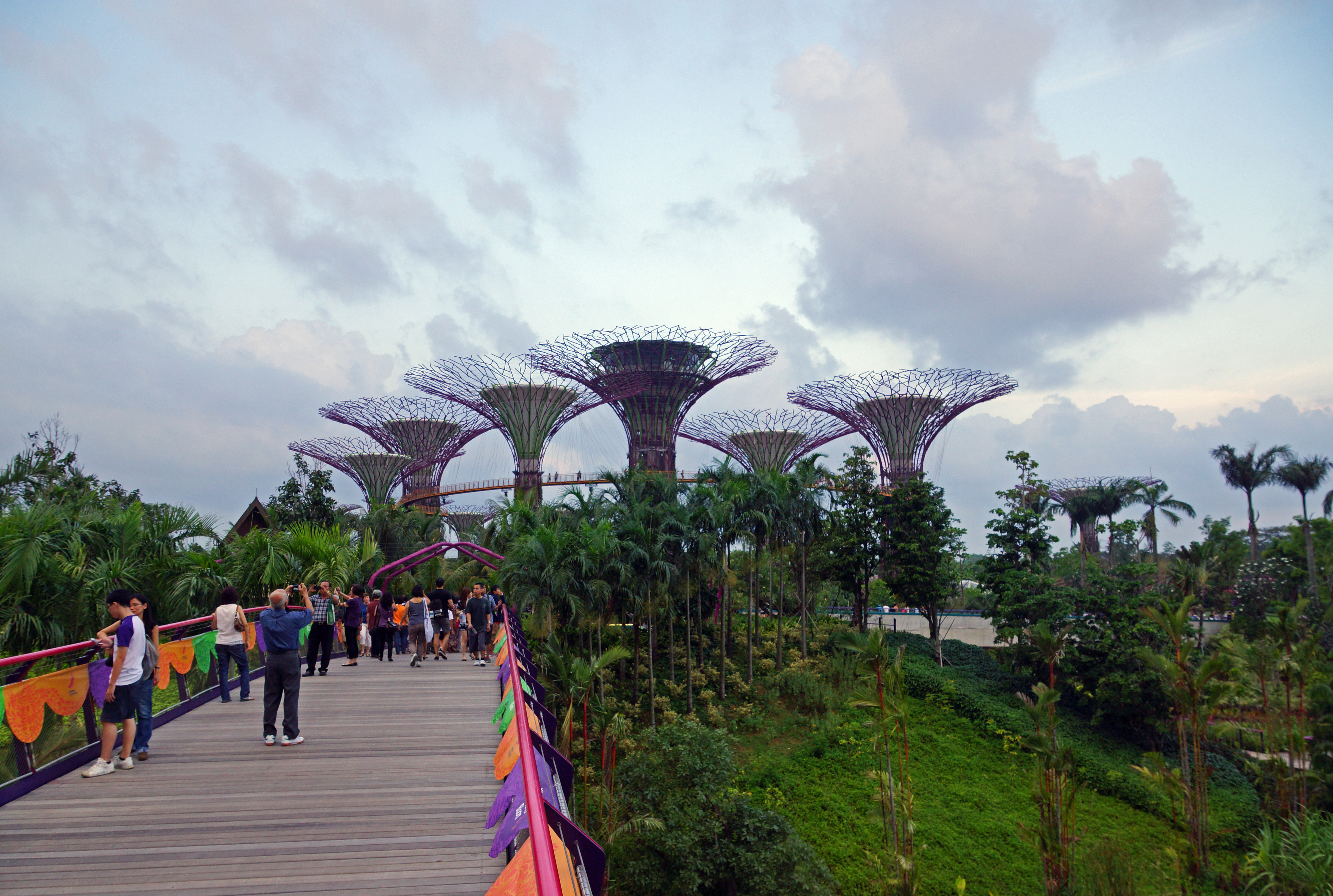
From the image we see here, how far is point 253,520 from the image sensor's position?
3100 centimetres

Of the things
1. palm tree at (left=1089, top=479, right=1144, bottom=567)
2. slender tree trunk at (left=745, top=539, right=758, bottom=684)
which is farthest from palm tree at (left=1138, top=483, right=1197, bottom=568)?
slender tree trunk at (left=745, top=539, right=758, bottom=684)

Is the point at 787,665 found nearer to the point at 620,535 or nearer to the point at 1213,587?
the point at 620,535

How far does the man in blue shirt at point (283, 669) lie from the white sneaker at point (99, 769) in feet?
3.87

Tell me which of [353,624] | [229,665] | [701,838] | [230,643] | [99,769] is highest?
[230,643]

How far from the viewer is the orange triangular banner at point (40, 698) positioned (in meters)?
5.68

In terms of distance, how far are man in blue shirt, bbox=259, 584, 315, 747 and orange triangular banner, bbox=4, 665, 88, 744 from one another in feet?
4.48

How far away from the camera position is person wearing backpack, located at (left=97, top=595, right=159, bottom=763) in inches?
246

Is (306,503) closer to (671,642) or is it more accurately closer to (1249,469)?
(671,642)

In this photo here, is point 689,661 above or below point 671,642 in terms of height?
below

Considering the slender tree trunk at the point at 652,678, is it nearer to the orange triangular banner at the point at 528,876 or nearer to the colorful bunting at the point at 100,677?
the colorful bunting at the point at 100,677

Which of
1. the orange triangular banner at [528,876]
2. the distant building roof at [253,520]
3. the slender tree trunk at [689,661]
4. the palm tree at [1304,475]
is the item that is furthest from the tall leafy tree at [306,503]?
the palm tree at [1304,475]

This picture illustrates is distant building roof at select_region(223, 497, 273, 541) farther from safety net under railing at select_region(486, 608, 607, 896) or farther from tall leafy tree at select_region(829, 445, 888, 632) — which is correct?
safety net under railing at select_region(486, 608, 607, 896)

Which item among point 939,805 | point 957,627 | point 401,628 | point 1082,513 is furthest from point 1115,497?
point 401,628

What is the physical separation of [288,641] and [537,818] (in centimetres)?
509
